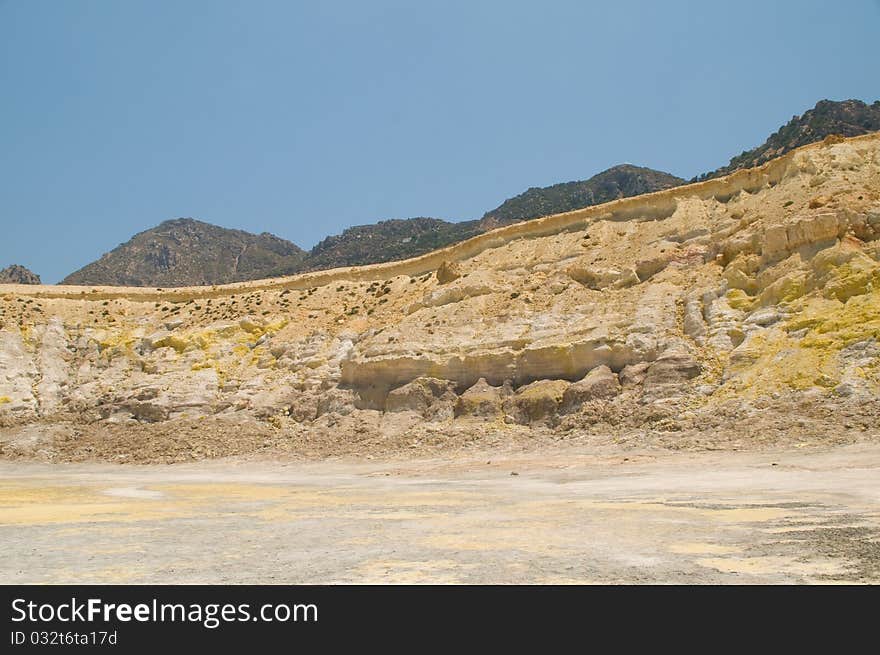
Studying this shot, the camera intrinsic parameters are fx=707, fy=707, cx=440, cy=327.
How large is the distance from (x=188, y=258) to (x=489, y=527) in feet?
461

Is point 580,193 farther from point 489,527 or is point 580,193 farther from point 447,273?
point 489,527

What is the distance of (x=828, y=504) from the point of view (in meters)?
11.8

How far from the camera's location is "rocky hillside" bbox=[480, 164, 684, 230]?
10700 centimetres

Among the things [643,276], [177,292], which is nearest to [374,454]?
[643,276]

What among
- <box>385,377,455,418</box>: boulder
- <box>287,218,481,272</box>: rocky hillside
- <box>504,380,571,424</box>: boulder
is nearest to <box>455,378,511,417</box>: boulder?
<box>504,380,571,424</box>: boulder

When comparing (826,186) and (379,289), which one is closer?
(826,186)

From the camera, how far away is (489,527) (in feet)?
34.0

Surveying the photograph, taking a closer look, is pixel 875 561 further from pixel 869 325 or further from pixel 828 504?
pixel 869 325

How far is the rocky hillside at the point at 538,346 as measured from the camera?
2509 cm

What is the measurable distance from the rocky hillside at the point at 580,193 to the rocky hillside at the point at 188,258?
127 ft

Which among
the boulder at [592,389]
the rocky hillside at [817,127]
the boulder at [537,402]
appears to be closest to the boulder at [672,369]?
the boulder at [592,389]

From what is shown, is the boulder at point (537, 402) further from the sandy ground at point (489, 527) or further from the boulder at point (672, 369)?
the sandy ground at point (489, 527)

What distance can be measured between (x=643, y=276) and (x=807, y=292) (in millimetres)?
9165
